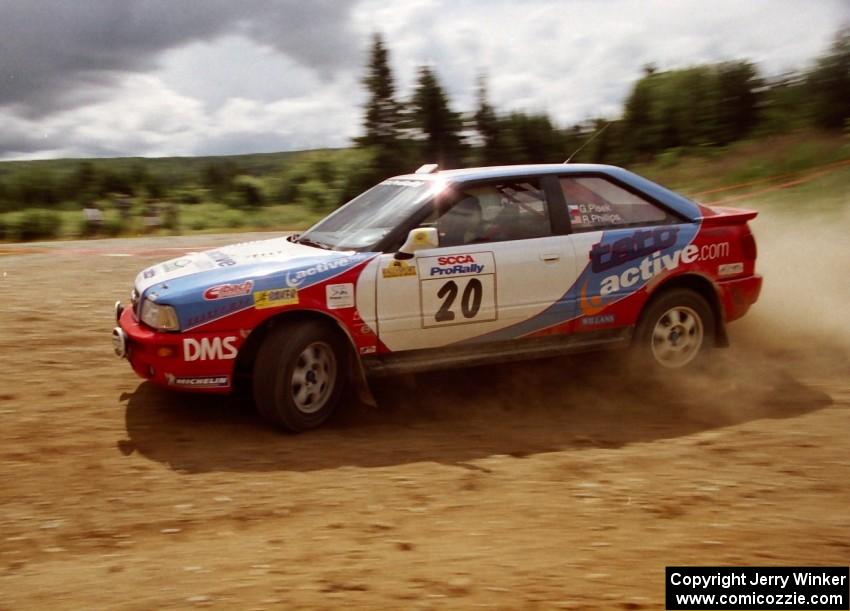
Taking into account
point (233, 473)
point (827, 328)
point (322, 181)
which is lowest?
point (233, 473)

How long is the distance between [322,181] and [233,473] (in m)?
42.2

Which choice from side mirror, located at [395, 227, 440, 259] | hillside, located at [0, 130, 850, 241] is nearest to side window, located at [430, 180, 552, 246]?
side mirror, located at [395, 227, 440, 259]

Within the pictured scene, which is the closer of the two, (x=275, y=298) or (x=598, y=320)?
(x=275, y=298)

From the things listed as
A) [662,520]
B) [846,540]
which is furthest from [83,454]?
[846,540]

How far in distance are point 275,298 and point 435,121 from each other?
138 ft

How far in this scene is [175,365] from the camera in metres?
5.11

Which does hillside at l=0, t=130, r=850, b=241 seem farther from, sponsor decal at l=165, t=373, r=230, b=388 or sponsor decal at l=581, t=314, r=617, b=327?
sponsor decal at l=165, t=373, r=230, b=388

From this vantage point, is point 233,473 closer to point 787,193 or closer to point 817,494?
point 817,494

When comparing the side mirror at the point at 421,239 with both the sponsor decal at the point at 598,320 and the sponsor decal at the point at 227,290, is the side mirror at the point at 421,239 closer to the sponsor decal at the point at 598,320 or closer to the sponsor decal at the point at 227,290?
the sponsor decal at the point at 227,290

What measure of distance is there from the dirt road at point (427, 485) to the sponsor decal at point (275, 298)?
849 millimetres

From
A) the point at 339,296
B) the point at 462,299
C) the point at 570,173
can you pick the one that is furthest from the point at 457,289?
the point at 570,173

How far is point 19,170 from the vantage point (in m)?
49.5

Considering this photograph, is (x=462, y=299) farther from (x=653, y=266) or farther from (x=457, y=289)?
(x=653, y=266)

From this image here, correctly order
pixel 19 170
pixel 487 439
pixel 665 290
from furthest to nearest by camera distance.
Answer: pixel 19 170 → pixel 665 290 → pixel 487 439
